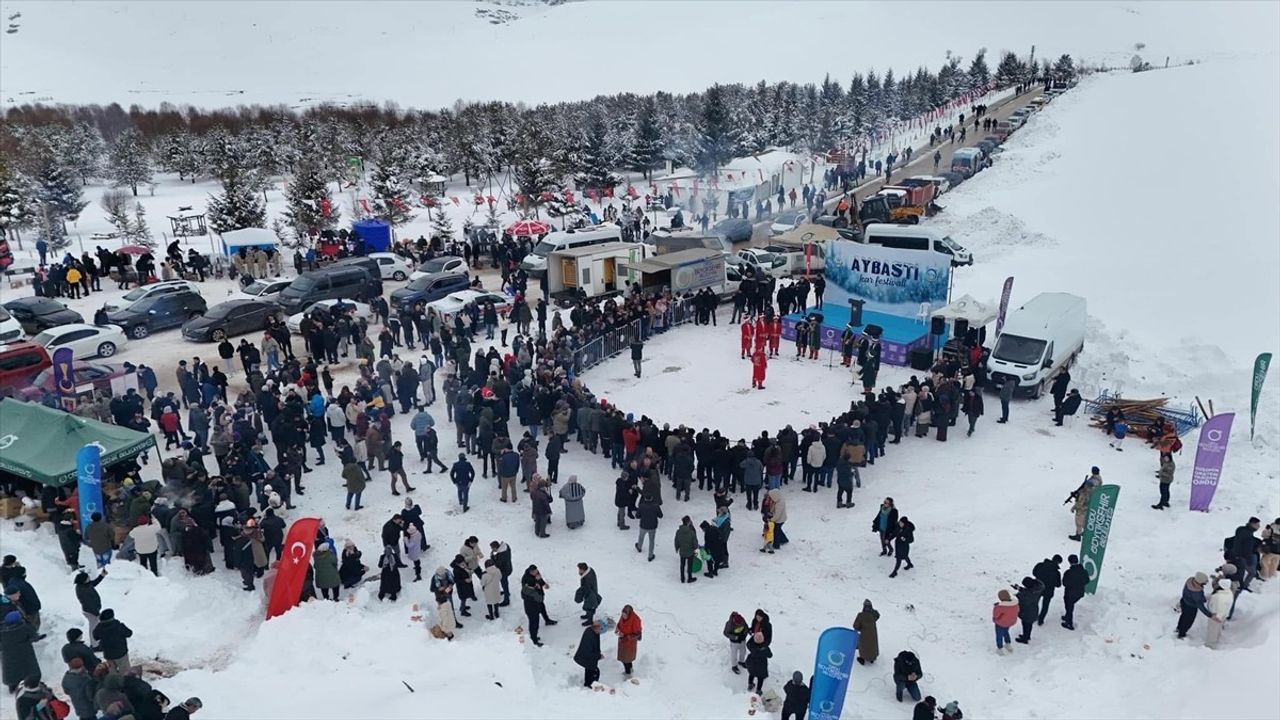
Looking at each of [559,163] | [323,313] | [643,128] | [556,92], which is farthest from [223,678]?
[556,92]

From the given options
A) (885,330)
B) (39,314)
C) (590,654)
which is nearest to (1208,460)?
(885,330)

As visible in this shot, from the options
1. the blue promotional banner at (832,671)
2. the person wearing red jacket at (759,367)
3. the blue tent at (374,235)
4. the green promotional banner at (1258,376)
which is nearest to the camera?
the blue promotional banner at (832,671)

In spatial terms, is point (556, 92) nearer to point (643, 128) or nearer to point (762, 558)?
point (643, 128)

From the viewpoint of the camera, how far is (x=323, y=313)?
78.3 ft

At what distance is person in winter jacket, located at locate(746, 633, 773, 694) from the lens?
10.7 metres

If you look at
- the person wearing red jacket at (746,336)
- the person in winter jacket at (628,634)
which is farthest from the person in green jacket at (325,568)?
the person wearing red jacket at (746,336)

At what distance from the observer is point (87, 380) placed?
1930 cm

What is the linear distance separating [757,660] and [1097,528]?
5.57 metres

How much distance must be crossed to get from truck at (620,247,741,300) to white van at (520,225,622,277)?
2.98 m

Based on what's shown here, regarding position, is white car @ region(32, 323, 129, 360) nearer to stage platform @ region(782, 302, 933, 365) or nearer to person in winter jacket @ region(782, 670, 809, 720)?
stage platform @ region(782, 302, 933, 365)

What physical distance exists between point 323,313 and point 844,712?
17971 millimetres

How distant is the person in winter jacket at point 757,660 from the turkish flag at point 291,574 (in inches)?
244

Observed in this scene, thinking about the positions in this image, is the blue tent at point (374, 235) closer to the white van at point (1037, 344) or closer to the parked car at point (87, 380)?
the parked car at point (87, 380)

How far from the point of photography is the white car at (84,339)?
2242cm
